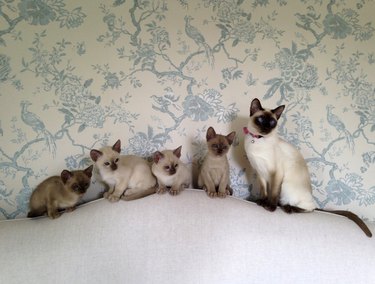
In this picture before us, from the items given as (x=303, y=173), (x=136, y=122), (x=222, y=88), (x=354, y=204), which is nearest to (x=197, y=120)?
(x=222, y=88)

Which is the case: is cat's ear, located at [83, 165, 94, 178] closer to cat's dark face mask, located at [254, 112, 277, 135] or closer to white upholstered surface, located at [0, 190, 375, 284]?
white upholstered surface, located at [0, 190, 375, 284]

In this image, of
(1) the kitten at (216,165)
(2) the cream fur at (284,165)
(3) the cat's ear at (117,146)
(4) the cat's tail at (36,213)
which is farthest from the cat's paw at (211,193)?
(4) the cat's tail at (36,213)

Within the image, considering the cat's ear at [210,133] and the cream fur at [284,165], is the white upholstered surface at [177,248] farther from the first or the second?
the cat's ear at [210,133]

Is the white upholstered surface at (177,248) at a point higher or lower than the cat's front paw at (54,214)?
lower

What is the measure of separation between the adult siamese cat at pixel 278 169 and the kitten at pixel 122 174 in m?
0.49

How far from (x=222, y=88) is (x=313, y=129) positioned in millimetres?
511

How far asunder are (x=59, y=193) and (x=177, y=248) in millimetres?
574

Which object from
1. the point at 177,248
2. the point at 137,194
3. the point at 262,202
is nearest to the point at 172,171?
the point at 137,194

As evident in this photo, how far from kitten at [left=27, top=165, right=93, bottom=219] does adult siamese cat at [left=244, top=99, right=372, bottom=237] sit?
2.46ft

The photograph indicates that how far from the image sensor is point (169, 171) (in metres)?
1.23

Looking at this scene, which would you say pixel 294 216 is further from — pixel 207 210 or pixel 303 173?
pixel 207 210

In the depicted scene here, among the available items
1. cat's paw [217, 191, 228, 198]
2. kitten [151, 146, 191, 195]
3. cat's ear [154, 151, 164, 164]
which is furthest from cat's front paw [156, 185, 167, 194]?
cat's paw [217, 191, 228, 198]

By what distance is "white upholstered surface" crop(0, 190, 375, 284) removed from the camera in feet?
3.52

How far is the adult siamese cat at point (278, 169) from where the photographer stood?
3.94ft
